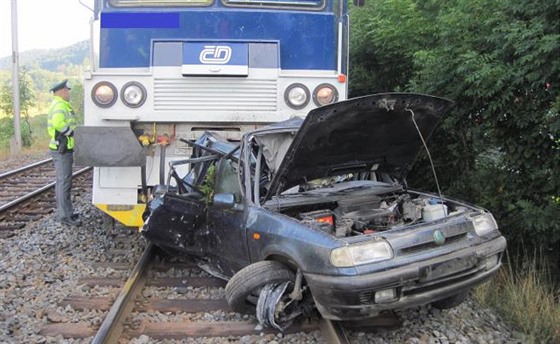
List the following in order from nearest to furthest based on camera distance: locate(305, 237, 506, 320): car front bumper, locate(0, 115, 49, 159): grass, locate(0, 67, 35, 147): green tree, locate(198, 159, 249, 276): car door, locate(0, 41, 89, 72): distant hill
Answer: locate(305, 237, 506, 320): car front bumper < locate(198, 159, 249, 276): car door < locate(0, 115, 49, 159): grass < locate(0, 67, 35, 147): green tree < locate(0, 41, 89, 72): distant hill

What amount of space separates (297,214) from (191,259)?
1.82m

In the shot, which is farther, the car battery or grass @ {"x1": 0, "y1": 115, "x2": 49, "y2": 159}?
grass @ {"x1": 0, "y1": 115, "x2": 49, "y2": 159}

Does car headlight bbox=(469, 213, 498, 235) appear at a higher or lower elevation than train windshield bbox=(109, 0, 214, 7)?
lower

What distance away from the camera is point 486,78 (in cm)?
555

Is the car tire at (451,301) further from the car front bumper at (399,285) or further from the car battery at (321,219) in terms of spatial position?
the car battery at (321,219)

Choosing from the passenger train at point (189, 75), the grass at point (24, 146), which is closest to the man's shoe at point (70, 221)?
the passenger train at point (189, 75)

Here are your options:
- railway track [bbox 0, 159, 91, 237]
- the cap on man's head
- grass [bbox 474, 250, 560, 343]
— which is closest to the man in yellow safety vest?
the cap on man's head

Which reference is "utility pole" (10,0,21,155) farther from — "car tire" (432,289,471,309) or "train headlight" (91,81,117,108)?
"car tire" (432,289,471,309)

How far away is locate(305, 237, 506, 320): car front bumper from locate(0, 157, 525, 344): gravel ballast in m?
0.46

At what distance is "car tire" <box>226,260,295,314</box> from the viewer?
4.34m

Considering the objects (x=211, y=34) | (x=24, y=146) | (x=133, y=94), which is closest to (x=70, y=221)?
(x=133, y=94)

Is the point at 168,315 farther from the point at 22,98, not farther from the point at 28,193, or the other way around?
the point at 22,98

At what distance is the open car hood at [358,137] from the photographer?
175 inches

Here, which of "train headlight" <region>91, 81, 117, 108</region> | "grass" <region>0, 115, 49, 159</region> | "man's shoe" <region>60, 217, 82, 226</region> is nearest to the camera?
"train headlight" <region>91, 81, 117, 108</region>
